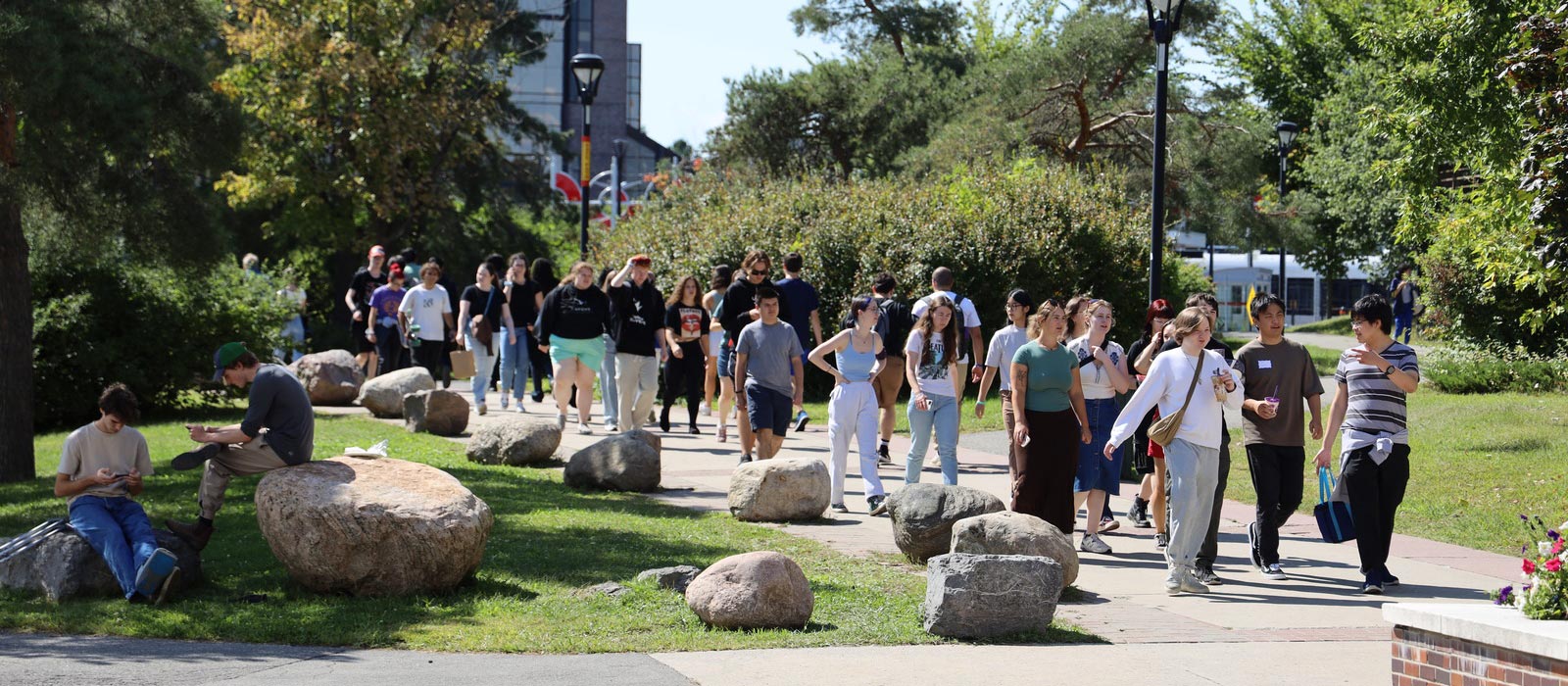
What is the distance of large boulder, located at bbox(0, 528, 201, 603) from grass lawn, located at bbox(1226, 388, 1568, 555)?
27.1 ft

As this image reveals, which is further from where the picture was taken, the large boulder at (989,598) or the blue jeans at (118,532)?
the blue jeans at (118,532)

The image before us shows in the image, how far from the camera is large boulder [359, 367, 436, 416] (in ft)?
55.3

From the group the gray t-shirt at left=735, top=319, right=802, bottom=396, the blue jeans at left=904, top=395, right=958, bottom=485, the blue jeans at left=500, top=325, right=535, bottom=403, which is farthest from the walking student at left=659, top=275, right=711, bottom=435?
the blue jeans at left=904, top=395, right=958, bottom=485

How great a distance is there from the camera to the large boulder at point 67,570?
7754mm

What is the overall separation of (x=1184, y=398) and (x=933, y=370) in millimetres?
2670

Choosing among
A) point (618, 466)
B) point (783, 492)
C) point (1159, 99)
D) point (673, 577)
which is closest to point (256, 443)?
point (673, 577)

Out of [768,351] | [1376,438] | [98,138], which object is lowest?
[1376,438]

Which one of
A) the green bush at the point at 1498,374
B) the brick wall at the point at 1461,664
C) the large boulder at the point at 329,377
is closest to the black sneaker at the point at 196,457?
the brick wall at the point at 1461,664

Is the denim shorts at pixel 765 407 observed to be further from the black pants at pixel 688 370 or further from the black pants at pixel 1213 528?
the black pants at pixel 1213 528

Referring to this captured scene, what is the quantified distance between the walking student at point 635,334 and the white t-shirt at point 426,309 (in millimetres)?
3057

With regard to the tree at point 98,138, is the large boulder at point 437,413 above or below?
below

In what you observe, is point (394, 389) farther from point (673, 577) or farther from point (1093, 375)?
point (673, 577)

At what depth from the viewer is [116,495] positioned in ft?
26.3

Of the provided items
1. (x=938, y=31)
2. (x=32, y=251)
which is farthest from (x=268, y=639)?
(x=938, y=31)
